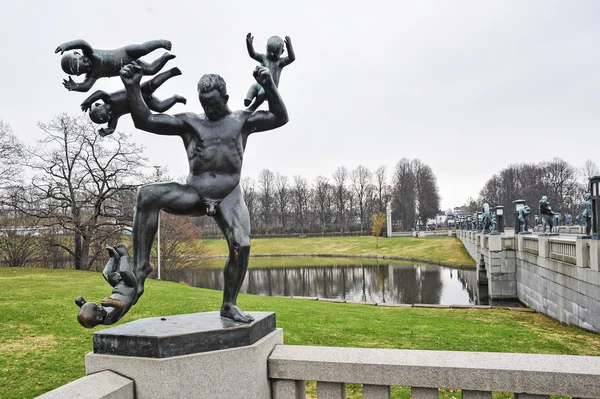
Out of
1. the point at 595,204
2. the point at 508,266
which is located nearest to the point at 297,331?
the point at 595,204

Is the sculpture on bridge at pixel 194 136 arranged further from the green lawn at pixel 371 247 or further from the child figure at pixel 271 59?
the green lawn at pixel 371 247

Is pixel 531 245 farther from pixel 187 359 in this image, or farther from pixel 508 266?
pixel 187 359

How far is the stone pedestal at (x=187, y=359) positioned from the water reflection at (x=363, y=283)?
Result: 806 inches

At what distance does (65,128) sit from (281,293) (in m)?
18.0

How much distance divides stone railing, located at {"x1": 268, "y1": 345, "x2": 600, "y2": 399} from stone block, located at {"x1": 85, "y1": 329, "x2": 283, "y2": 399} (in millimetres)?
229

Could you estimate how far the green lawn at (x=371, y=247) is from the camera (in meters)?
44.6

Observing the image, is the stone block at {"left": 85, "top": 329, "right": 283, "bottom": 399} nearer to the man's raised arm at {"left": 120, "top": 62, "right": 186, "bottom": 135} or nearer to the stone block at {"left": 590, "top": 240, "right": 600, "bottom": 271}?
the man's raised arm at {"left": 120, "top": 62, "right": 186, "bottom": 135}

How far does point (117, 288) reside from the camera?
323cm

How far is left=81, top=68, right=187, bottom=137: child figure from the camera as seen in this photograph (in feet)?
11.6

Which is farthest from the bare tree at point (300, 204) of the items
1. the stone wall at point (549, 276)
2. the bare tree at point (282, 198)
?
the stone wall at point (549, 276)

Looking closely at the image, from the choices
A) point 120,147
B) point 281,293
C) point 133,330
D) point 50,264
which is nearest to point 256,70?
point 133,330

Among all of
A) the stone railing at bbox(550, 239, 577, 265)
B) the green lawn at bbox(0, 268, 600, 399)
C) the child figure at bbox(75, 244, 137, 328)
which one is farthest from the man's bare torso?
the stone railing at bbox(550, 239, 577, 265)

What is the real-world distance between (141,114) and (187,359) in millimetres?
2063

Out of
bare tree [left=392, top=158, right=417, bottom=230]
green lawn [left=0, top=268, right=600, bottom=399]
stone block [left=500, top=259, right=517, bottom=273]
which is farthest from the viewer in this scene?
bare tree [left=392, top=158, right=417, bottom=230]
